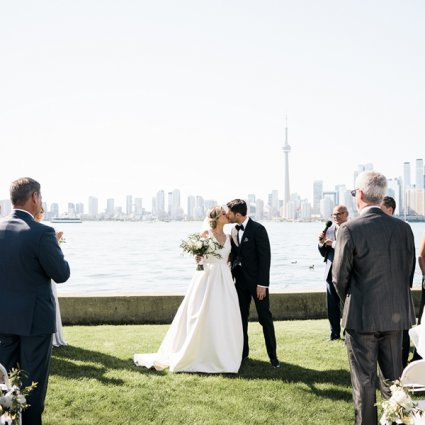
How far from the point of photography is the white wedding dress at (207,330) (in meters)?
7.33

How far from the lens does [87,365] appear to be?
737 cm

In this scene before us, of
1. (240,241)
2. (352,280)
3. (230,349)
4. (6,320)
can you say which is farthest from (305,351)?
(6,320)

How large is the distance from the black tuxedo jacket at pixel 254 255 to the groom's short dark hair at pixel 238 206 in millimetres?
167

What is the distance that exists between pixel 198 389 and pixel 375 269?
2.86 m

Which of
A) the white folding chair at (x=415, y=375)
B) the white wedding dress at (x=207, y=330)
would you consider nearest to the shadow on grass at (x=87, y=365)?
the white wedding dress at (x=207, y=330)

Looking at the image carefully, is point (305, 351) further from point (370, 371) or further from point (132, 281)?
point (132, 281)

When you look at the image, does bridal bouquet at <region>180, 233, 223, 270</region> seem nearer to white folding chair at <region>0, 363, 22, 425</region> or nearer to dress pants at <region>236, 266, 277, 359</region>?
dress pants at <region>236, 266, 277, 359</region>

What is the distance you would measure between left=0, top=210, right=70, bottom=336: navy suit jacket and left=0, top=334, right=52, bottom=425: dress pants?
10 cm

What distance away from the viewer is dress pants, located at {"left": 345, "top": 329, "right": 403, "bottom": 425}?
15.0 feet

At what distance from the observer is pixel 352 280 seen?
4.68 metres

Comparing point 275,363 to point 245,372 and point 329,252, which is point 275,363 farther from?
point 329,252

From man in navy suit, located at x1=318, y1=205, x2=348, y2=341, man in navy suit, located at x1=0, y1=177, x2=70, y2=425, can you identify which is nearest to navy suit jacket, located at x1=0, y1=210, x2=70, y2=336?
man in navy suit, located at x1=0, y1=177, x2=70, y2=425

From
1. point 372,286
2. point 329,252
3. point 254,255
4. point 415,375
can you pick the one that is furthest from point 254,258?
point 415,375

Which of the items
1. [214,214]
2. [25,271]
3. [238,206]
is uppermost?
[238,206]
